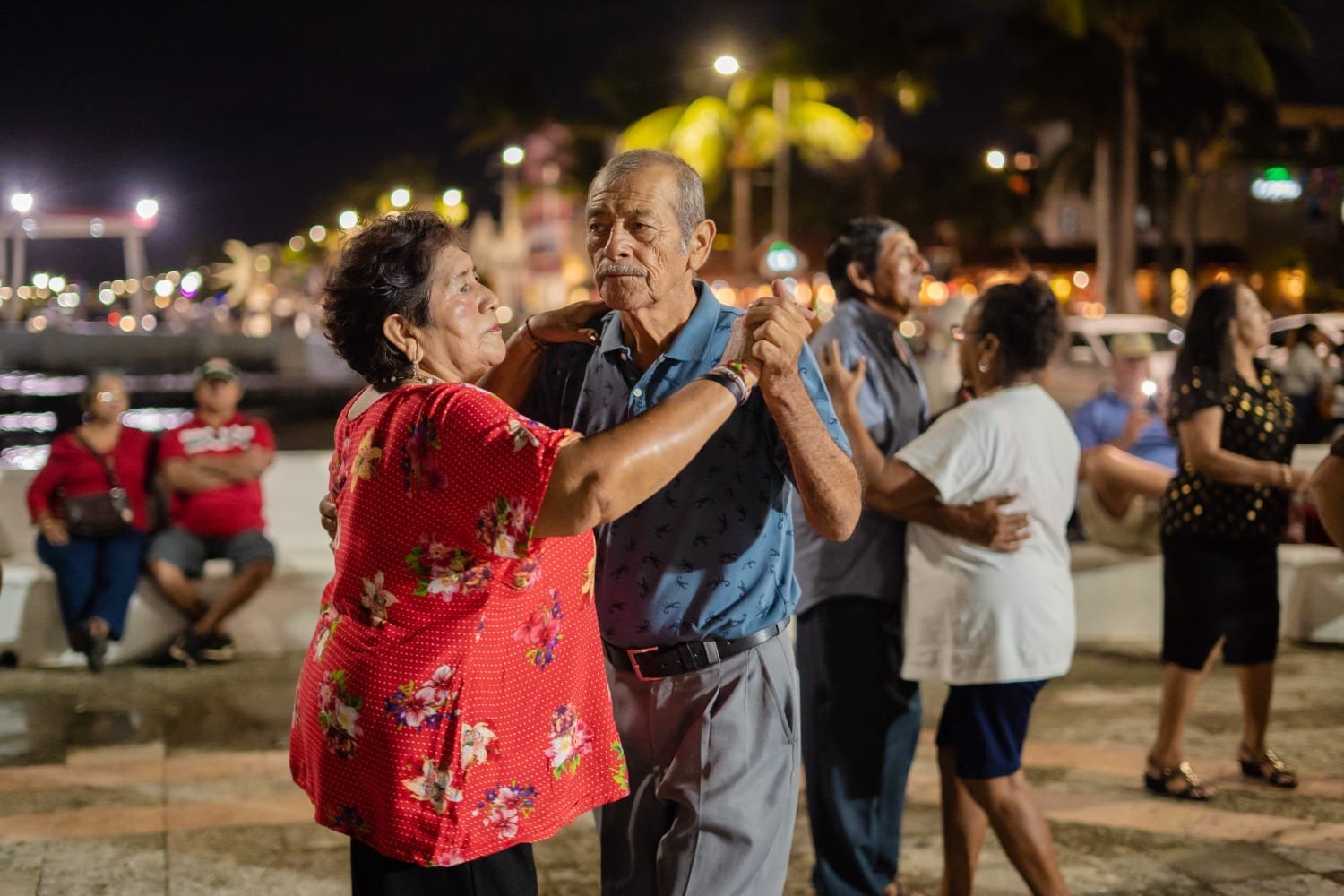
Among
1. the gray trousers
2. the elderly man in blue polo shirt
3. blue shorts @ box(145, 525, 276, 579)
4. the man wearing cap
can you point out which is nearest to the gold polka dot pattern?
the man wearing cap

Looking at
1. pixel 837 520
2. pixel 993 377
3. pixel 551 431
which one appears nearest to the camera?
pixel 551 431

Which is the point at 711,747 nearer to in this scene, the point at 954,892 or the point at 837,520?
the point at 837,520

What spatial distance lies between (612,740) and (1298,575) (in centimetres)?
691

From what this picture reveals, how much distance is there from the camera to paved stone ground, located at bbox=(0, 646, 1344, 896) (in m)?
4.64

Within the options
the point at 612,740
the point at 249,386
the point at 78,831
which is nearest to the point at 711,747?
the point at 612,740

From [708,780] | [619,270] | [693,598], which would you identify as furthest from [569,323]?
[708,780]

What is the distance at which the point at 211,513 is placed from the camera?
814 centimetres

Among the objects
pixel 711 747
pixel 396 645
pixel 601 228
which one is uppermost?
pixel 601 228

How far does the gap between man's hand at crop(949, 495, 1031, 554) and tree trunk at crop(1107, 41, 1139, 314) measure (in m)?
31.0

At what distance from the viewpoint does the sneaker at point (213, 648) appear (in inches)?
307

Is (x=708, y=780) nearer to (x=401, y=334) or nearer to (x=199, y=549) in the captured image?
(x=401, y=334)

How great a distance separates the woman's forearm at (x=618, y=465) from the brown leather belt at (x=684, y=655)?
0.74 metres

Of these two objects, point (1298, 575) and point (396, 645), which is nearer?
point (396, 645)

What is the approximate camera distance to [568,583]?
8.32 feet
